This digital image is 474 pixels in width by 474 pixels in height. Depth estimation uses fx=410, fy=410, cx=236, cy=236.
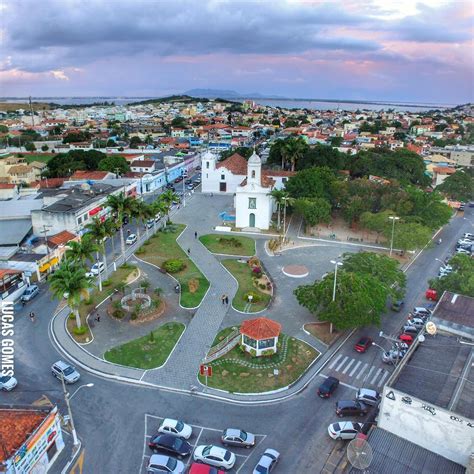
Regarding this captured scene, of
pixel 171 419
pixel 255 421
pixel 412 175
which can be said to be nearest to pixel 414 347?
pixel 255 421

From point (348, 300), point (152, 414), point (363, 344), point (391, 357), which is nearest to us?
point (152, 414)

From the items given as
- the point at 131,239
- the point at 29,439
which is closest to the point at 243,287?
the point at 131,239

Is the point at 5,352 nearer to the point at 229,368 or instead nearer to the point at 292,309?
the point at 229,368

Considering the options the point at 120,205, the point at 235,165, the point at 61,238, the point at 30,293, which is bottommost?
the point at 30,293

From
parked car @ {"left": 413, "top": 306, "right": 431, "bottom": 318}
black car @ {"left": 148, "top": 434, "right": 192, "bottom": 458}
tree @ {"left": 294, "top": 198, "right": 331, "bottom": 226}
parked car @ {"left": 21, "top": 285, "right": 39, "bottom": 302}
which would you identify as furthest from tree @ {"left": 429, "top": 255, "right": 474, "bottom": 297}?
parked car @ {"left": 21, "top": 285, "right": 39, "bottom": 302}

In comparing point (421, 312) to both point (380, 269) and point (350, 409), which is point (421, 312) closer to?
point (380, 269)

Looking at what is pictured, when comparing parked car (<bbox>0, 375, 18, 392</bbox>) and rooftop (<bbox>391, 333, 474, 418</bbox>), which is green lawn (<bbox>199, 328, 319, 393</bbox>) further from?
parked car (<bbox>0, 375, 18, 392</bbox>)

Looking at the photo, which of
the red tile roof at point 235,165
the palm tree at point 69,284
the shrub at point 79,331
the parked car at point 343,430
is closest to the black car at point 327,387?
the parked car at point 343,430

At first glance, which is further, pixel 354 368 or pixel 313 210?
pixel 313 210
